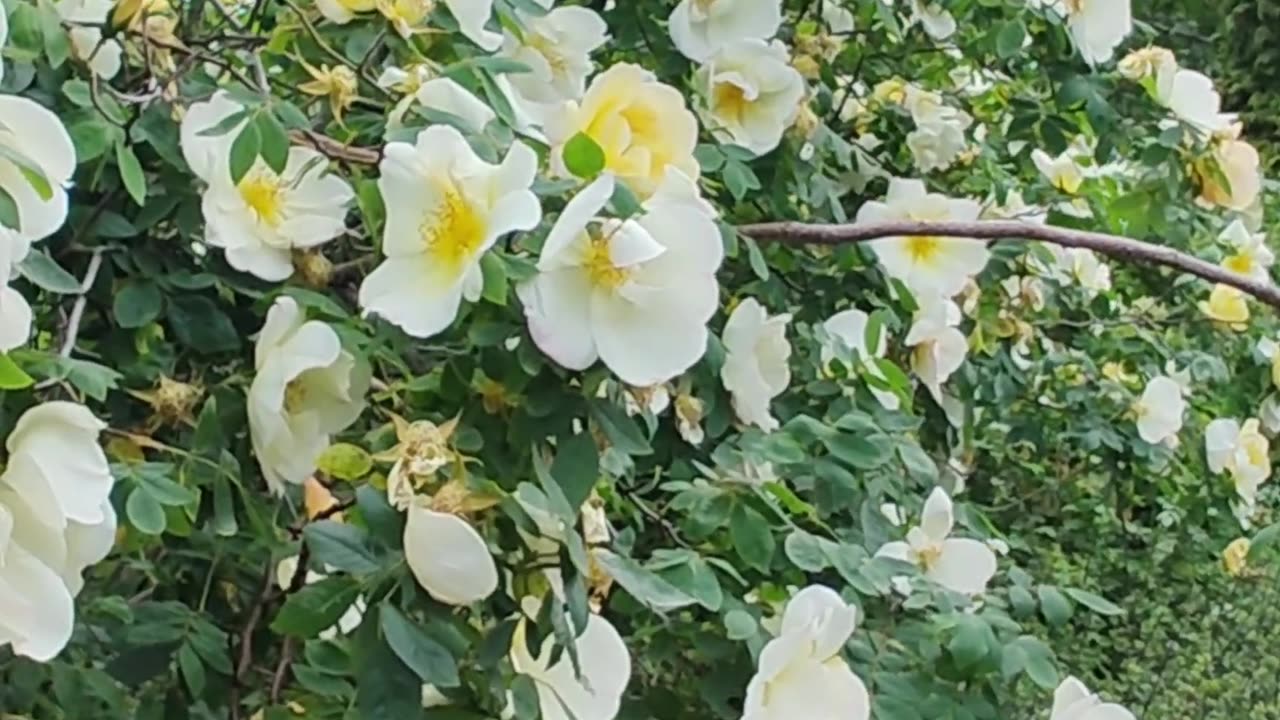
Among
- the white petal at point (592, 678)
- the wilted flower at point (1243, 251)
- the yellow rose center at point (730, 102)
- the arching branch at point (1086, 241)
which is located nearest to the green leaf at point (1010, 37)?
the yellow rose center at point (730, 102)

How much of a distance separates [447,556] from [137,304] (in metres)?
0.31

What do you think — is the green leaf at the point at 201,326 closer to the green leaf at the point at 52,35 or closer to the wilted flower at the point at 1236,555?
the green leaf at the point at 52,35

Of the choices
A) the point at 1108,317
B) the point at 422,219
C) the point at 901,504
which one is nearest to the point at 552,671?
the point at 422,219

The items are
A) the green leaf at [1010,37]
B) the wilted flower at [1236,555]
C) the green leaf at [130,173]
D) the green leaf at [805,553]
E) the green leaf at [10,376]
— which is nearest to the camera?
the green leaf at [10,376]

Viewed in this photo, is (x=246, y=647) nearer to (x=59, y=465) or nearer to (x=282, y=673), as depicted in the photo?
(x=282, y=673)

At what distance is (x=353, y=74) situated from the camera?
85cm

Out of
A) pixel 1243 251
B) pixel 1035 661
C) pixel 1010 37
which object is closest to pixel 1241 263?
pixel 1243 251

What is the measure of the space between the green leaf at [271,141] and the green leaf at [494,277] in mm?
148

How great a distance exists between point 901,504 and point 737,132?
31 centimetres

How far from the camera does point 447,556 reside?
0.64m

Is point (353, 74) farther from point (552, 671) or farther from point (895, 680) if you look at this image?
point (895, 680)

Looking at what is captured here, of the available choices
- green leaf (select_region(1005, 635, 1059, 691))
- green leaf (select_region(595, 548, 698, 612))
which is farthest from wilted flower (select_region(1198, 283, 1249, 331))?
green leaf (select_region(595, 548, 698, 612))

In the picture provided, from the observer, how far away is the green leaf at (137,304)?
0.86m

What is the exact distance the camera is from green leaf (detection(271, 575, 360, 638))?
0.70m
